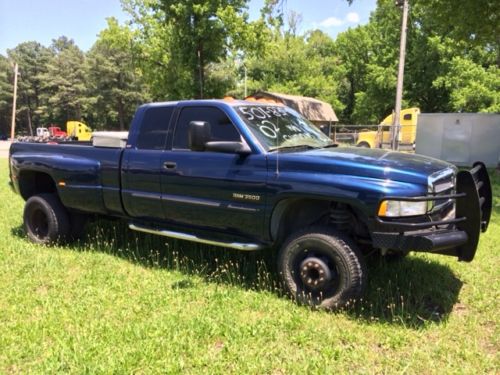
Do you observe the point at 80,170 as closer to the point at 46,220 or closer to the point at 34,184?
the point at 46,220

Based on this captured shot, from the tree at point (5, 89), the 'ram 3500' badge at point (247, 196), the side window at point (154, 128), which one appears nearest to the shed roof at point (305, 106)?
the side window at point (154, 128)

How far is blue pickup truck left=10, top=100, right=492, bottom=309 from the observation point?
369cm

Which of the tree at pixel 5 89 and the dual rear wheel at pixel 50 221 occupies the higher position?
the tree at pixel 5 89

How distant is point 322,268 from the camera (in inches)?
155

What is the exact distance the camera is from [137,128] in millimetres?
5195

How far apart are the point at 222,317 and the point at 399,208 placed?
1683 mm

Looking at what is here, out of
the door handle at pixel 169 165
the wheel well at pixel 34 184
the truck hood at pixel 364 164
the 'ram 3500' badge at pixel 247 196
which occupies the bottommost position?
the wheel well at pixel 34 184

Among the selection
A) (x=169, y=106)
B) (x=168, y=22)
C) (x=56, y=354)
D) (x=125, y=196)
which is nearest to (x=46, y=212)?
(x=125, y=196)

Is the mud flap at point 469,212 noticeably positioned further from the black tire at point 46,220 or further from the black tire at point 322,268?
the black tire at point 46,220

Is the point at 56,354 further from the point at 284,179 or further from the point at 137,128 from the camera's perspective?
the point at 137,128

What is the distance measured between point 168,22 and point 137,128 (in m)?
14.2

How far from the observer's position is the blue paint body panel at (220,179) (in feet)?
12.4

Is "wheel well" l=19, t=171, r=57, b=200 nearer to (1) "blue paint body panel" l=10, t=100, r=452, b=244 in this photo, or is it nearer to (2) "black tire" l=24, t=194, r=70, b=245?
(2) "black tire" l=24, t=194, r=70, b=245

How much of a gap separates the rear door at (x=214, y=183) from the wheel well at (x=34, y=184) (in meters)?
2.37
